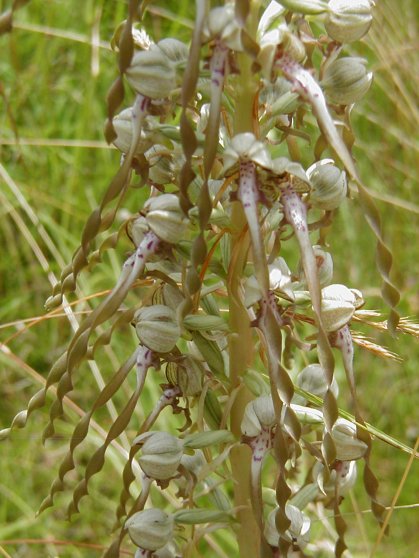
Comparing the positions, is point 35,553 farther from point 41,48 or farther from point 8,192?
point 41,48

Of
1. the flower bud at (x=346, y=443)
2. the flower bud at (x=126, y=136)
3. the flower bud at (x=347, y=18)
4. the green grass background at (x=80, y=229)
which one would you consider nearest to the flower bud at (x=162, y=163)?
the flower bud at (x=126, y=136)

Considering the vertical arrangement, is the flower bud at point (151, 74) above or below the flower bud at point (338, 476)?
above

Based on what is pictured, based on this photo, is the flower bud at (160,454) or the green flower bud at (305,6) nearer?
the green flower bud at (305,6)

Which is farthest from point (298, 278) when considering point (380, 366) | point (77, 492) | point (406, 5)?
point (406, 5)

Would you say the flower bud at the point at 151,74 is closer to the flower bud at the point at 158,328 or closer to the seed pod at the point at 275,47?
the seed pod at the point at 275,47

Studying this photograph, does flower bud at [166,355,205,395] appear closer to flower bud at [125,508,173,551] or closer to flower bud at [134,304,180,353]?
flower bud at [134,304,180,353]

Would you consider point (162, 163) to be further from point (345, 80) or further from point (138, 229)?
point (345, 80)

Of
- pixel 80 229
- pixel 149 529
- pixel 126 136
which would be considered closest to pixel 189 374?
pixel 149 529

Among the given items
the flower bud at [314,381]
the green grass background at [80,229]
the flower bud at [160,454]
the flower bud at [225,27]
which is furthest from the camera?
the green grass background at [80,229]

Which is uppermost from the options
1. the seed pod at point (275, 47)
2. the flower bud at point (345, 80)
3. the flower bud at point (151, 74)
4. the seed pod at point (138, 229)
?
the seed pod at point (275, 47)
